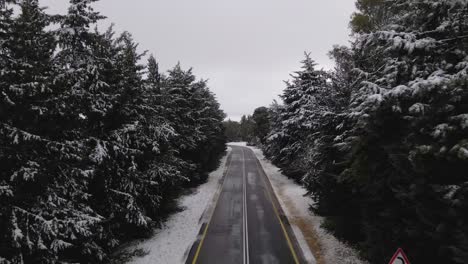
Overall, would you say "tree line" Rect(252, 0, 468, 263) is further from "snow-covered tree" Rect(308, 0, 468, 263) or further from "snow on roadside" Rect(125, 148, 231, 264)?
"snow on roadside" Rect(125, 148, 231, 264)

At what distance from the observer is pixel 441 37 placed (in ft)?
26.1

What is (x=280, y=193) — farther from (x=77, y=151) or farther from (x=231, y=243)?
(x=77, y=151)

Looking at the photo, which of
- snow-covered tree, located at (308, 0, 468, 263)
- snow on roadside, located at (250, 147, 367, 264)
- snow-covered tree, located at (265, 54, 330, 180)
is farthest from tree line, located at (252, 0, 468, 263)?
snow-covered tree, located at (265, 54, 330, 180)

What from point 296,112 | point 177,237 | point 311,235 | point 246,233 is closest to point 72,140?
point 177,237

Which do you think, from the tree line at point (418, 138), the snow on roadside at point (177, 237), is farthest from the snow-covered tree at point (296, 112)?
the tree line at point (418, 138)

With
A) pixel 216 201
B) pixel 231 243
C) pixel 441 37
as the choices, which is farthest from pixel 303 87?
pixel 441 37

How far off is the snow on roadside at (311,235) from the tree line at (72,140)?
302 inches

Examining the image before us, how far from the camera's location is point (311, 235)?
15117 mm

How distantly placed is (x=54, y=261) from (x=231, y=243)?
8040mm

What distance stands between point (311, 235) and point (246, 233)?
343 centimetres

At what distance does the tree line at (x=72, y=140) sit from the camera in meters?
8.20

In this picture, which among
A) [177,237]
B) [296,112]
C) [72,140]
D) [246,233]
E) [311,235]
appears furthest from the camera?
[296,112]

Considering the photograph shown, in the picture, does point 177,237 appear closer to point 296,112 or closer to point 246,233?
point 246,233

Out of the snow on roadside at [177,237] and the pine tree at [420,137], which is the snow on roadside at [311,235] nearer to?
the pine tree at [420,137]
